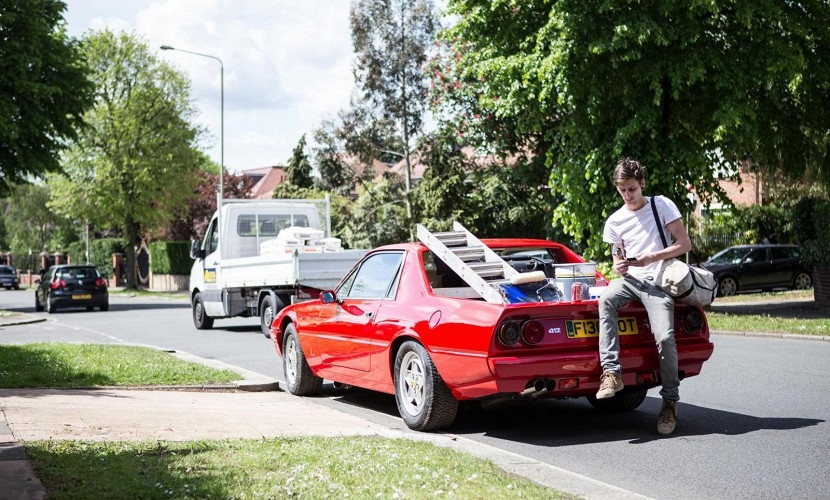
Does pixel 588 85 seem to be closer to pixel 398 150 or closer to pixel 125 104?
pixel 398 150

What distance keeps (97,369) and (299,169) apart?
192 ft

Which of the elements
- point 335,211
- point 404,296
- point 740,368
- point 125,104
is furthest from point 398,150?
point 404,296

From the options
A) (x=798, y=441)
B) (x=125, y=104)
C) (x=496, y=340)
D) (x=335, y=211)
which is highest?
(x=125, y=104)

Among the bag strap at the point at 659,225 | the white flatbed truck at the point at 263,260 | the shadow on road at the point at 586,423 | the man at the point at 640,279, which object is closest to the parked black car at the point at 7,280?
the white flatbed truck at the point at 263,260

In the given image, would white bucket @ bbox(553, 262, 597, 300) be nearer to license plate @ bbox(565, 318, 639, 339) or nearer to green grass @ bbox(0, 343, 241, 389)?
license plate @ bbox(565, 318, 639, 339)

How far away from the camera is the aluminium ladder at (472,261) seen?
7.90 metres

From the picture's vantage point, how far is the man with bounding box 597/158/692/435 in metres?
7.41

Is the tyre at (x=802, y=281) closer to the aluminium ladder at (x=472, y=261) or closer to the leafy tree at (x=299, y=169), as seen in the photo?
the aluminium ladder at (x=472, y=261)

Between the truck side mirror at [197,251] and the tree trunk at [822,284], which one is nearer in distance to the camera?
the truck side mirror at [197,251]

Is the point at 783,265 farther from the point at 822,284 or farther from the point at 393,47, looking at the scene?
the point at 393,47

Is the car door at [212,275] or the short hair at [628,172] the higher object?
the short hair at [628,172]

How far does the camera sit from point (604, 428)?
822cm

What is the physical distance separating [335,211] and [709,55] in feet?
92.0

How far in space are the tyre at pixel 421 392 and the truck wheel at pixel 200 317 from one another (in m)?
13.9
